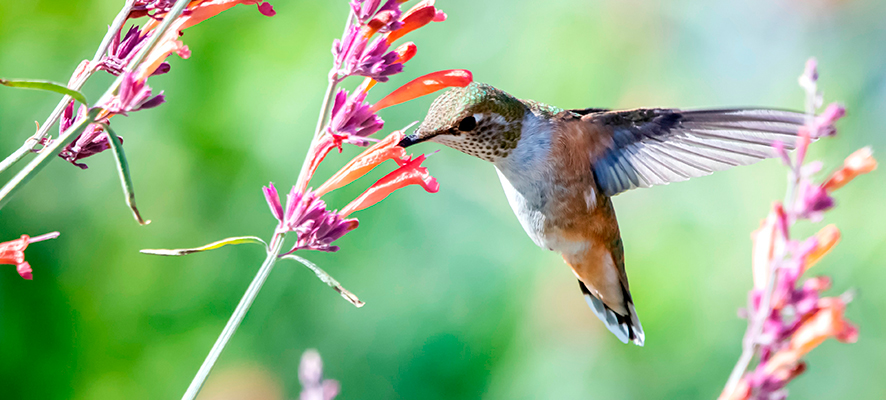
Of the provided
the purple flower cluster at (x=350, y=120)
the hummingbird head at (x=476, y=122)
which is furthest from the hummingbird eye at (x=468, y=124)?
the purple flower cluster at (x=350, y=120)

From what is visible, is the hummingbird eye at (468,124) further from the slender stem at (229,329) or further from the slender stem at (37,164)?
the slender stem at (37,164)

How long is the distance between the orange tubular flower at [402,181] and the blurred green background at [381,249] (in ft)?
5.94

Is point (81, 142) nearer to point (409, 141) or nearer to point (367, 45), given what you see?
point (367, 45)

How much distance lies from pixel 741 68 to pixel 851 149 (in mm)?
595

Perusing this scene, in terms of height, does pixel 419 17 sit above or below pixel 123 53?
above

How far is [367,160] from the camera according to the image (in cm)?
96

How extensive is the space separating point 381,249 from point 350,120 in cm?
221

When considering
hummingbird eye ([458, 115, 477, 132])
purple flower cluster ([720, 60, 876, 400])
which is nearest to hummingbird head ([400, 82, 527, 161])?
hummingbird eye ([458, 115, 477, 132])

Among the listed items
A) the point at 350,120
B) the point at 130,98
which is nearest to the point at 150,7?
the point at 130,98

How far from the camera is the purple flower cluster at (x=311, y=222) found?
0.77m

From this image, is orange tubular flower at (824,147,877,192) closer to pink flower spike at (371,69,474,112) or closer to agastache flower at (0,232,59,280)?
pink flower spike at (371,69,474,112)

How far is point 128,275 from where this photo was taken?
272cm

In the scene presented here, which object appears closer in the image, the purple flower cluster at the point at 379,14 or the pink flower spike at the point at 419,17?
the purple flower cluster at the point at 379,14

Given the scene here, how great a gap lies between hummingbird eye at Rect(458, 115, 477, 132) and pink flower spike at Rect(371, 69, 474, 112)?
31 cm
